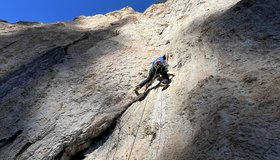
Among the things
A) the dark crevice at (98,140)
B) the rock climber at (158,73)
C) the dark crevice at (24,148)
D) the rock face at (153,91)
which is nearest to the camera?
A: the rock face at (153,91)

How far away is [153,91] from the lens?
8.02 metres

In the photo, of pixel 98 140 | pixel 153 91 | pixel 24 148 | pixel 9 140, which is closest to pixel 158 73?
pixel 153 91

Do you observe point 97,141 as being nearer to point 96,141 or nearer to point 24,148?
point 96,141

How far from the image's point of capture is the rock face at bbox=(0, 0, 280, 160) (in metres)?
5.23

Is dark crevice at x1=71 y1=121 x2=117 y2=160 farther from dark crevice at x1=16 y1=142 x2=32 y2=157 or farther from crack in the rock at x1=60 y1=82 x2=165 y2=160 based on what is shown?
dark crevice at x1=16 y1=142 x2=32 y2=157

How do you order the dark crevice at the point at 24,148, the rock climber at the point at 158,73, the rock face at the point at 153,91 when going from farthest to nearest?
the rock climber at the point at 158,73
the dark crevice at the point at 24,148
the rock face at the point at 153,91

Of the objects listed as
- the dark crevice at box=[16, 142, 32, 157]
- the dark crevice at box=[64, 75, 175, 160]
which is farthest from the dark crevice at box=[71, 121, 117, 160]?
the dark crevice at box=[16, 142, 32, 157]

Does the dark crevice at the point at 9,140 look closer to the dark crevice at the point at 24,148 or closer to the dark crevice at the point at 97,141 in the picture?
the dark crevice at the point at 24,148

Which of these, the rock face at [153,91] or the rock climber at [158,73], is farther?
the rock climber at [158,73]

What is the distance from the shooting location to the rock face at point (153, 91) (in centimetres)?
523

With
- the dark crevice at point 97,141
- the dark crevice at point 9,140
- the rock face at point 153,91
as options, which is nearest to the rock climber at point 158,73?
the rock face at point 153,91

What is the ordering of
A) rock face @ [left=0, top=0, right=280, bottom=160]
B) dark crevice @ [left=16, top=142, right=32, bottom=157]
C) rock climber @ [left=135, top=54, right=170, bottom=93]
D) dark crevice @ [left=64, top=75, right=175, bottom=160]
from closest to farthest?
rock face @ [left=0, top=0, right=280, bottom=160], dark crevice @ [left=16, top=142, right=32, bottom=157], dark crevice @ [left=64, top=75, right=175, bottom=160], rock climber @ [left=135, top=54, right=170, bottom=93]

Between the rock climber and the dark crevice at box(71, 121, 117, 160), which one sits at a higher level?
the rock climber

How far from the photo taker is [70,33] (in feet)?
40.8
